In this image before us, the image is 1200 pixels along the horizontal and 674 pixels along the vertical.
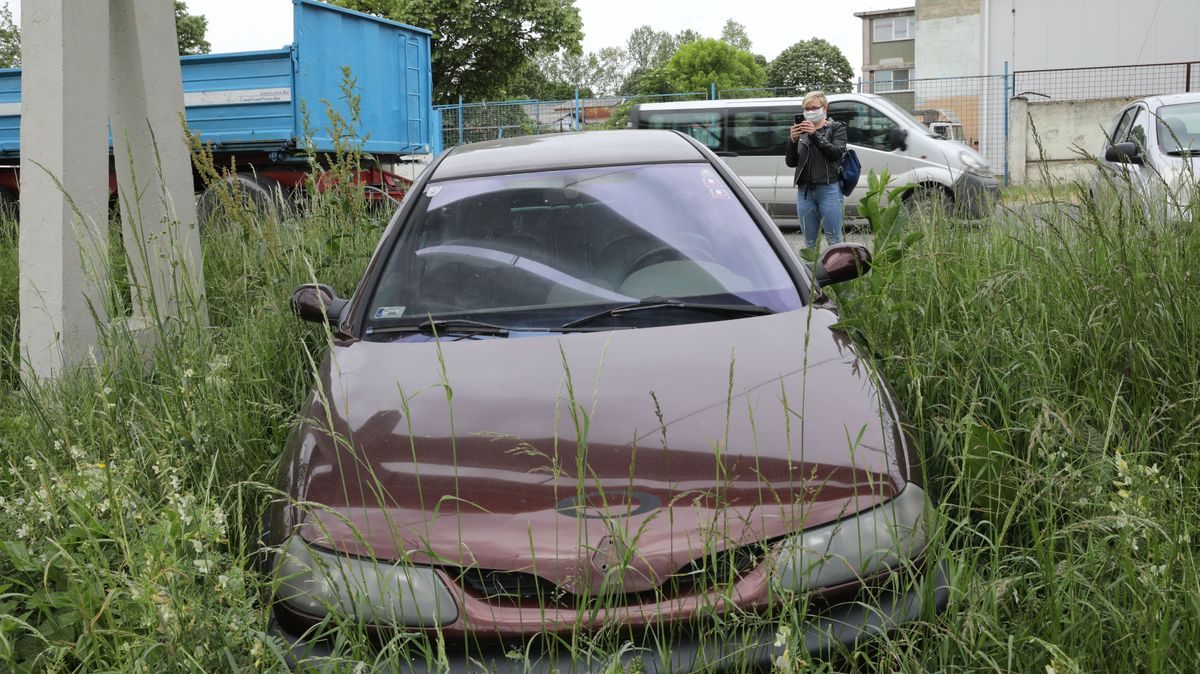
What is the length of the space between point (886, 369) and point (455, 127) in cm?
2346

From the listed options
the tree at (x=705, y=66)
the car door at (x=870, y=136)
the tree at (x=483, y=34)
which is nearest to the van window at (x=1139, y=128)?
the car door at (x=870, y=136)

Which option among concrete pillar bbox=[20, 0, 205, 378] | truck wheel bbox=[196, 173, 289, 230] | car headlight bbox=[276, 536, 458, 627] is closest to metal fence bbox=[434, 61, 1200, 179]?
truck wheel bbox=[196, 173, 289, 230]

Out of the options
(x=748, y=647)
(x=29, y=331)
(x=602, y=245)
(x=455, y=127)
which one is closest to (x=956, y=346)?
(x=602, y=245)

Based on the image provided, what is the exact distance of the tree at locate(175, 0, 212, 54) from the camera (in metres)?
62.0

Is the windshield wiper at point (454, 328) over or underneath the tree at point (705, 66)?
underneath

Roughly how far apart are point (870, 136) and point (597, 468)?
13.3 meters

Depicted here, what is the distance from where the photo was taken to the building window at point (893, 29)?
64.3 meters

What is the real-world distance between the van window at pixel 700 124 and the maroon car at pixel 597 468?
41.6 ft

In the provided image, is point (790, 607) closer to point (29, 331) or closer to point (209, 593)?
point (209, 593)

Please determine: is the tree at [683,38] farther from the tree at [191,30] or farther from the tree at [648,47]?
the tree at [191,30]

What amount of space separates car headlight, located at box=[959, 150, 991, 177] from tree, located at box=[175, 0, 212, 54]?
2182 inches

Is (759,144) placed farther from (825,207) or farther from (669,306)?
(669,306)

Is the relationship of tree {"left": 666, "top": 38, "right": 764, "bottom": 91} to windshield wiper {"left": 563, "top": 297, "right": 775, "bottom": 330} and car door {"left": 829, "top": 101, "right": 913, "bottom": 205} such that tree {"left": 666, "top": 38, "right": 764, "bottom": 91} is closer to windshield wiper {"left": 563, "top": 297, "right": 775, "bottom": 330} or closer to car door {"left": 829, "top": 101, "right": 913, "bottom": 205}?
car door {"left": 829, "top": 101, "right": 913, "bottom": 205}

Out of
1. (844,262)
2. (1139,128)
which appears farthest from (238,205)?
(1139,128)
